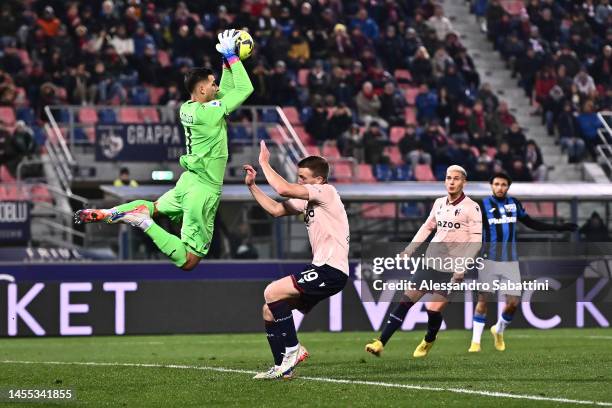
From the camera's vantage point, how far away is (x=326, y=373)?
12672mm

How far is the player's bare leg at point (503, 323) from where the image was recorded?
1661 centimetres

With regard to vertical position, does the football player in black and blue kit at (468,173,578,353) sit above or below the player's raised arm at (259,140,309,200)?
below

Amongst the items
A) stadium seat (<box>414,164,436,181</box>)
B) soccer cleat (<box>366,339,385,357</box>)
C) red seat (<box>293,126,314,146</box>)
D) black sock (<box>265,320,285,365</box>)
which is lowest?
soccer cleat (<box>366,339,385,357</box>)

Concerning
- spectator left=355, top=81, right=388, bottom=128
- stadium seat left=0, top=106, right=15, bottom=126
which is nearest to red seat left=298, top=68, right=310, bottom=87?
spectator left=355, top=81, right=388, bottom=128

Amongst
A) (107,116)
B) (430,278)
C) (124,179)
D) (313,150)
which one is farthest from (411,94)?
(430,278)

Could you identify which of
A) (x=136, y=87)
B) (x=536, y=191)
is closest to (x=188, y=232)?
(x=536, y=191)

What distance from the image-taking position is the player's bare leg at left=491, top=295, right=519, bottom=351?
16.6 meters

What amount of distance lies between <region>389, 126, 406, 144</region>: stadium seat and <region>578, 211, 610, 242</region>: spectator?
7.98 meters

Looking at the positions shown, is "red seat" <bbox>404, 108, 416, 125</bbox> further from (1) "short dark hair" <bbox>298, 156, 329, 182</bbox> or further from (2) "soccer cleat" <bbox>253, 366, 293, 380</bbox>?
(2) "soccer cleat" <bbox>253, 366, 293, 380</bbox>

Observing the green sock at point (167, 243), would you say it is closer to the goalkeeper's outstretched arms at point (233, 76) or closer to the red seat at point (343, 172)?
the goalkeeper's outstretched arms at point (233, 76)

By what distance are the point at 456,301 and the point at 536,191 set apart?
3845mm

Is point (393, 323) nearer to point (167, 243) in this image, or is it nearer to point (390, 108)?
point (167, 243)

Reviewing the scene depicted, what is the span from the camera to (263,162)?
11422 millimetres

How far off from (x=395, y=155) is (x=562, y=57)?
23.7 ft
